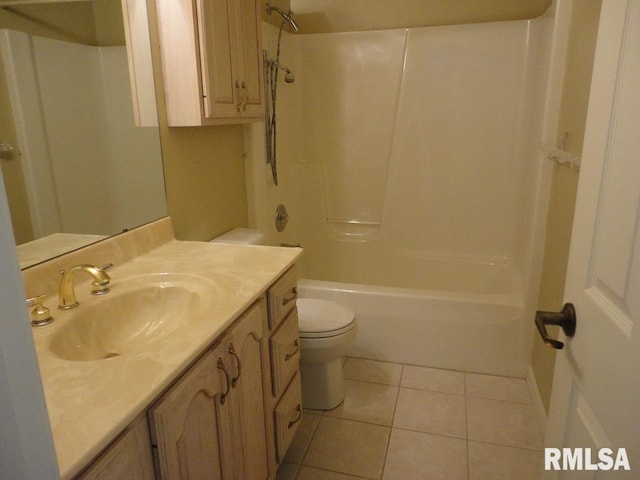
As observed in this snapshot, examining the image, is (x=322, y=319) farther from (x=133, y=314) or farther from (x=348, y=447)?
(x=133, y=314)

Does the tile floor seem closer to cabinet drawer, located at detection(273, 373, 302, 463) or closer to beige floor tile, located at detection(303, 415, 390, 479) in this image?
beige floor tile, located at detection(303, 415, 390, 479)

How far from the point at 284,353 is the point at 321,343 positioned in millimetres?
399

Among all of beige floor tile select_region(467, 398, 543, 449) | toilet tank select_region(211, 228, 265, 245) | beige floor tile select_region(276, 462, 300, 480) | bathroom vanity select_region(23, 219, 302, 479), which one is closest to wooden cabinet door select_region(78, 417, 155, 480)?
bathroom vanity select_region(23, 219, 302, 479)

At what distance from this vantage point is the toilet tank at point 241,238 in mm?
2165

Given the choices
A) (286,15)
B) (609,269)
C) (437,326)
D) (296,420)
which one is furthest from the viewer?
(286,15)

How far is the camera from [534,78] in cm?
272

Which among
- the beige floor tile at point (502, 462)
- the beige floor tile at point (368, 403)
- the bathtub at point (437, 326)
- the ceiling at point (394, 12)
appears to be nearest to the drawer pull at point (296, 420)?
the beige floor tile at point (368, 403)

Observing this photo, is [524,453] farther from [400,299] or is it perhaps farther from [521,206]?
[521,206]

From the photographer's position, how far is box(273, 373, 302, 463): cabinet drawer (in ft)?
5.24

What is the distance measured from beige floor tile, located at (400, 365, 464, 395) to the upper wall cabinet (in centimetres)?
156

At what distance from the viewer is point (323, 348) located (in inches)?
78.9

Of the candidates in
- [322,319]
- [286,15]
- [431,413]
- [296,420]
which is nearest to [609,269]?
[296,420]

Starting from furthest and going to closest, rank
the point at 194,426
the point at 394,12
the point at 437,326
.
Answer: the point at 394,12 < the point at 437,326 < the point at 194,426

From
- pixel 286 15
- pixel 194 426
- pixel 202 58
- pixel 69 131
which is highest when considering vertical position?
pixel 286 15
